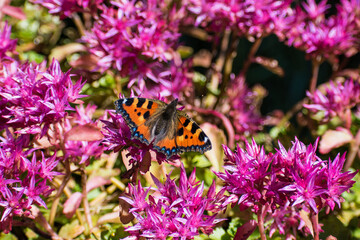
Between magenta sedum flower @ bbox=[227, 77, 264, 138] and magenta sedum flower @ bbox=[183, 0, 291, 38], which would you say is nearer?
magenta sedum flower @ bbox=[183, 0, 291, 38]

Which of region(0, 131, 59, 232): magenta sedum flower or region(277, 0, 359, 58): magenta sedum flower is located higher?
region(277, 0, 359, 58): magenta sedum flower

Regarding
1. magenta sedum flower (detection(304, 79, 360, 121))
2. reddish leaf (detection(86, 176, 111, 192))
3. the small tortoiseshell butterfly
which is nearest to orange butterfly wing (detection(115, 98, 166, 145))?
the small tortoiseshell butterfly

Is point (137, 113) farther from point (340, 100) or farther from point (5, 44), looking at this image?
point (340, 100)

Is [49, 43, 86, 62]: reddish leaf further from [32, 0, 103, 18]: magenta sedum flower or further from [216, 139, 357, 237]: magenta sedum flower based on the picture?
[216, 139, 357, 237]: magenta sedum flower

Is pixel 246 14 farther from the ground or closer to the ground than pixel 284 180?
farther from the ground

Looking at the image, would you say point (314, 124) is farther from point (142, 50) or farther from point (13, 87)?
point (13, 87)

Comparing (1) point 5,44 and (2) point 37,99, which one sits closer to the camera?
(2) point 37,99

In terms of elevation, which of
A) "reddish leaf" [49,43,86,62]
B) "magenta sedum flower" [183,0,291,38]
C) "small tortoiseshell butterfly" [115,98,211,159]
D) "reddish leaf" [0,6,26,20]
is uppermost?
"magenta sedum flower" [183,0,291,38]

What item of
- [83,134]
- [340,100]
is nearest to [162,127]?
[83,134]
